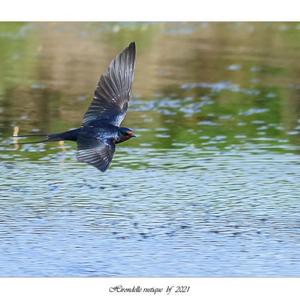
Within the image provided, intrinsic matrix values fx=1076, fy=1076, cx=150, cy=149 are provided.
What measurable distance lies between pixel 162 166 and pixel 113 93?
1495mm

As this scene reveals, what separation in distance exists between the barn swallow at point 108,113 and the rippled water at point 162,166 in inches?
24.2

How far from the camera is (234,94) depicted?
11734 millimetres

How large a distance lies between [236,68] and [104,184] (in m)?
5.27

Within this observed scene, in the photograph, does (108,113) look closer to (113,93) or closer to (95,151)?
(113,93)

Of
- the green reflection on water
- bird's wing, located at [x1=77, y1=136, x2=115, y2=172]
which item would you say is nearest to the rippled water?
the green reflection on water

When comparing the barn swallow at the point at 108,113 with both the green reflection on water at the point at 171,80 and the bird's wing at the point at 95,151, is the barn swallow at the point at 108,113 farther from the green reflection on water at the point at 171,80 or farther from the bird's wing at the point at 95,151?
the green reflection on water at the point at 171,80

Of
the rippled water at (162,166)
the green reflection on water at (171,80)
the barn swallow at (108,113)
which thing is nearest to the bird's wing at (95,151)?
the barn swallow at (108,113)

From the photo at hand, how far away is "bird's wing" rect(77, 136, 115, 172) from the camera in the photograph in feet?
21.3

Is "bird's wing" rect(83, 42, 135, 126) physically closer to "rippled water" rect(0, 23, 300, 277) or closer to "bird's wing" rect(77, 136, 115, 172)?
"bird's wing" rect(77, 136, 115, 172)

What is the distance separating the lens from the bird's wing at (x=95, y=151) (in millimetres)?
6500

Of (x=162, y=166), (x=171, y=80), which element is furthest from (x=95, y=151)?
(x=171, y=80)

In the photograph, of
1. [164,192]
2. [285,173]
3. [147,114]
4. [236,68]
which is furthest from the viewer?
[236,68]
